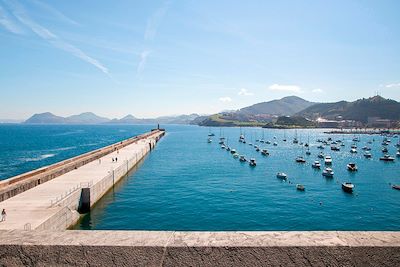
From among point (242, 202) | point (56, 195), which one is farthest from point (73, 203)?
point (242, 202)

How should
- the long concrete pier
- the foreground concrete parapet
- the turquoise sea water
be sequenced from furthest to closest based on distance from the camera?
the turquoise sea water
the long concrete pier
the foreground concrete parapet

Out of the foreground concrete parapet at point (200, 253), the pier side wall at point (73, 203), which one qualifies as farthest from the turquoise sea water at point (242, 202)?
the foreground concrete parapet at point (200, 253)

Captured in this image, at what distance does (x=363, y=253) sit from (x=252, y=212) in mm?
29436

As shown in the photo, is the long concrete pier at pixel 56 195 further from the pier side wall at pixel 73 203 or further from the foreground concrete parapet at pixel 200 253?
the foreground concrete parapet at pixel 200 253

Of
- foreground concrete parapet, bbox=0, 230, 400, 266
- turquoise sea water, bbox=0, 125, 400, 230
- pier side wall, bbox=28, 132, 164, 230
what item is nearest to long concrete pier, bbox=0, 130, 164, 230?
pier side wall, bbox=28, 132, 164, 230

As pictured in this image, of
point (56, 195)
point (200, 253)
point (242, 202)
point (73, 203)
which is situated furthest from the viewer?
point (242, 202)

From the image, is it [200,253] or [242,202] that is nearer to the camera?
[200,253]

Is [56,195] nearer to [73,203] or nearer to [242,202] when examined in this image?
[73,203]

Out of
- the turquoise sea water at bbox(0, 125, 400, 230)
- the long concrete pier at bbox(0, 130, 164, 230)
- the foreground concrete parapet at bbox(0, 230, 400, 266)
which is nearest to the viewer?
the foreground concrete parapet at bbox(0, 230, 400, 266)

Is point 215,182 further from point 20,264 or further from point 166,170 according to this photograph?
point 20,264

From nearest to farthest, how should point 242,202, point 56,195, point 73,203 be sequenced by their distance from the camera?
point 56,195
point 73,203
point 242,202

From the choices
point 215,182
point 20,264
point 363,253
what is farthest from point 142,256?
point 215,182

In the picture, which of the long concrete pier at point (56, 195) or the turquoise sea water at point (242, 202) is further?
the turquoise sea water at point (242, 202)

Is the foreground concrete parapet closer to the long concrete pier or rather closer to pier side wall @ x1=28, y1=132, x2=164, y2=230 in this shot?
the long concrete pier
